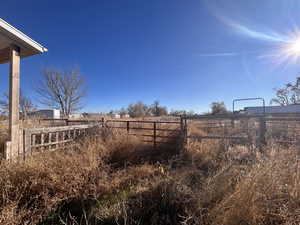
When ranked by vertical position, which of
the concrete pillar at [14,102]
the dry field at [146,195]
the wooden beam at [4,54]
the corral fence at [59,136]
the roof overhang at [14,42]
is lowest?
the dry field at [146,195]

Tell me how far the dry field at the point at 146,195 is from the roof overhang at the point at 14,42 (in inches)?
104

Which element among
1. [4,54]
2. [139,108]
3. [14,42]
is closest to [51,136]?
[4,54]

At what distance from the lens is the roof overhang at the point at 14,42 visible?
3.42 meters

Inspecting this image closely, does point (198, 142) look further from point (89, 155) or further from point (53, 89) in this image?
point (53, 89)

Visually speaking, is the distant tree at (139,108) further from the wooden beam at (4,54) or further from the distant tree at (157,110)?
the wooden beam at (4,54)

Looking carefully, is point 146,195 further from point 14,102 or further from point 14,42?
point 14,42

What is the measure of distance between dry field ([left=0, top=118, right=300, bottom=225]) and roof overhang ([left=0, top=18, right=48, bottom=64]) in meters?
2.63

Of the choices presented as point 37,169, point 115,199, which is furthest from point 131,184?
point 37,169

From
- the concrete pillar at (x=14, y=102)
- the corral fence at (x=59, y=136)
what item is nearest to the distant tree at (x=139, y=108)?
the corral fence at (x=59, y=136)

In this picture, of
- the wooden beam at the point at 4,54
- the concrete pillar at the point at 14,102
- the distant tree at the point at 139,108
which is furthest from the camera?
the distant tree at the point at 139,108

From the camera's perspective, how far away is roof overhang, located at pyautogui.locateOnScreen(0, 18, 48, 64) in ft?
11.2

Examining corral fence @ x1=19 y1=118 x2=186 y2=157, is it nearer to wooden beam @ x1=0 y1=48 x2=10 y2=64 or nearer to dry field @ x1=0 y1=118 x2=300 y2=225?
dry field @ x1=0 y1=118 x2=300 y2=225

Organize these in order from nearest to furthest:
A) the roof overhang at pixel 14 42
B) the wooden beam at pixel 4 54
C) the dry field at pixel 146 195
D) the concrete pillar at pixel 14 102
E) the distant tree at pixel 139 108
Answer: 1. the dry field at pixel 146 195
2. the roof overhang at pixel 14 42
3. the concrete pillar at pixel 14 102
4. the wooden beam at pixel 4 54
5. the distant tree at pixel 139 108

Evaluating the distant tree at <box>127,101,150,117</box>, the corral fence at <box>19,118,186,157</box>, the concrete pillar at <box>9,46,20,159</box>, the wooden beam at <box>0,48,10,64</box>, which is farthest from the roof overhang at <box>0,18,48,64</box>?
the distant tree at <box>127,101,150,117</box>
